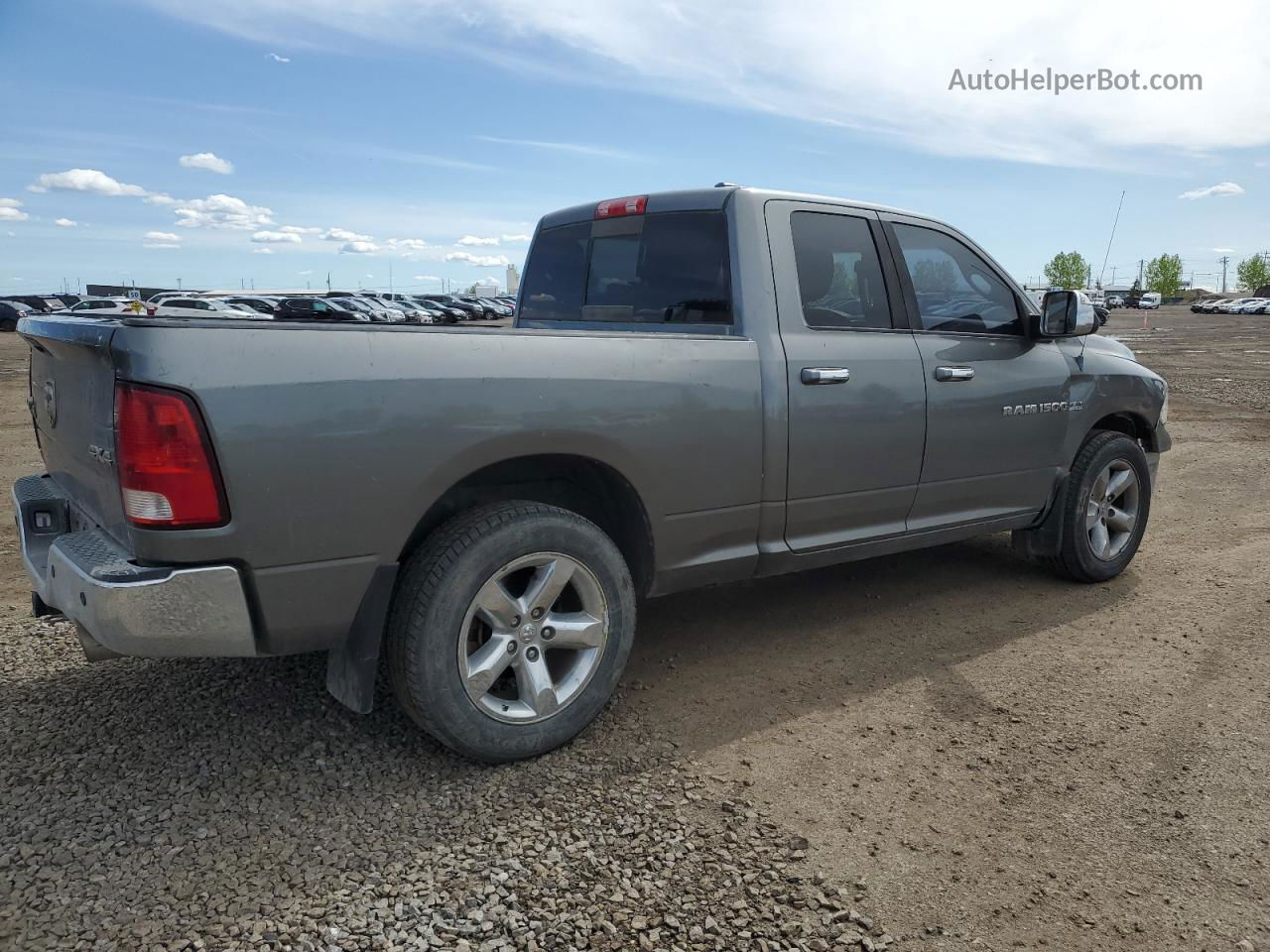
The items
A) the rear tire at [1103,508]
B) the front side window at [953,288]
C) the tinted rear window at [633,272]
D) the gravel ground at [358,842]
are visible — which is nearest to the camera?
the gravel ground at [358,842]

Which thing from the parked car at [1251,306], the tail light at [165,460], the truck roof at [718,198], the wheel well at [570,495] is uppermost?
the parked car at [1251,306]

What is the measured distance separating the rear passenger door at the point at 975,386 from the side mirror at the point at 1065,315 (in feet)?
0.33

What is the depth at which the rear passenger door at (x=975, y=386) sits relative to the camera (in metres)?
4.18

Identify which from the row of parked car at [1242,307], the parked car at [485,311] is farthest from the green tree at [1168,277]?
the parked car at [485,311]

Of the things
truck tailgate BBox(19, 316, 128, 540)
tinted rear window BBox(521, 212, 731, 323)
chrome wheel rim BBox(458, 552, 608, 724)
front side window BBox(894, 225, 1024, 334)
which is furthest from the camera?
front side window BBox(894, 225, 1024, 334)

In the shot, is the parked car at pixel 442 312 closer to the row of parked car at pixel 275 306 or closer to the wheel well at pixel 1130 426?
the row of parked car at pixel 275 306

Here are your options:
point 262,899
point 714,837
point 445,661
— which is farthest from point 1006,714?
point 262,899

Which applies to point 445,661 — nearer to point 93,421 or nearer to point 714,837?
point 714,837

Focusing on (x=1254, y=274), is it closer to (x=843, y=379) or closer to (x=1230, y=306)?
(x=1230, y=306)

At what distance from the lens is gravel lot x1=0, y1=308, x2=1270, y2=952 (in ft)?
7.80

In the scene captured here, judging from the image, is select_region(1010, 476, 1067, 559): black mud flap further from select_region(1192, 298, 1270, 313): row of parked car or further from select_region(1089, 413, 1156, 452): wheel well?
select_region(1192, 298, 1270, 313): row of parked car

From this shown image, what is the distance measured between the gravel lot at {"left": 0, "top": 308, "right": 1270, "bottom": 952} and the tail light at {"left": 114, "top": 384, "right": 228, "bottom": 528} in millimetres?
948

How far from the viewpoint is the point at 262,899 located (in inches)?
96.0

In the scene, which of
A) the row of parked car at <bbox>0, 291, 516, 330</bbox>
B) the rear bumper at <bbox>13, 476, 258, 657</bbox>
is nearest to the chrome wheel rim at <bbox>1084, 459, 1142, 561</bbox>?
the rear bumper at <bbox>13, 476, 258, 657</bbox>
